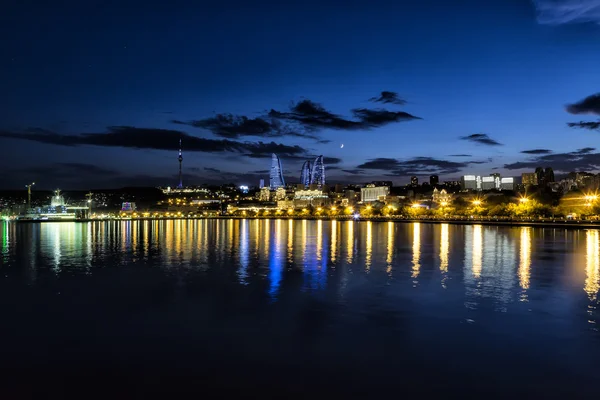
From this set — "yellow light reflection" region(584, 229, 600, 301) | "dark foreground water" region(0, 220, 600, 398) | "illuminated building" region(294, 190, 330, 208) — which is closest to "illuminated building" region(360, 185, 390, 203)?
"illuminated building" region(294, 190, 330, 208)

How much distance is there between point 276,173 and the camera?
194750 mm

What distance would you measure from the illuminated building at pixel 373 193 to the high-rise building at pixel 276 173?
107 ft

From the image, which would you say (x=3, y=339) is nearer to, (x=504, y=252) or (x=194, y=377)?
(x=194, y=377)

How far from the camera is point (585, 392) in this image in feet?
23.6

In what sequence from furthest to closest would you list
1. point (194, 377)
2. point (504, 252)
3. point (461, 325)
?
point (504, 252)
point (461, 325)
point (194, 377)

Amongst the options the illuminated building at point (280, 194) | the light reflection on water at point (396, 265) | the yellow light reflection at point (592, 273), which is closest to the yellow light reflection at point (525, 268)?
the light reflection on water at point (396, 265)

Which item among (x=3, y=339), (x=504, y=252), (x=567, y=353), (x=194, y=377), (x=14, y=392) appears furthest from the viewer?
(x=504, y=252)

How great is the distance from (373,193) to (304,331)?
16199cm

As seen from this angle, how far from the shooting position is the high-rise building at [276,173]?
7579 inches

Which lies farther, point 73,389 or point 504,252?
point 504,252

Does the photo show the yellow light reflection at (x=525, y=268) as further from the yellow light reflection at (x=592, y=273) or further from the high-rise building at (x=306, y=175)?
the high-rise building at (x=306, y=175)

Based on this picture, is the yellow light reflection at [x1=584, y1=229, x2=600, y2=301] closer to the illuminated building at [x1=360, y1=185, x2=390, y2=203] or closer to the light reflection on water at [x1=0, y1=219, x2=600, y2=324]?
the light reflection on water at [x1=0, y1=219, x2=600, y2=324]

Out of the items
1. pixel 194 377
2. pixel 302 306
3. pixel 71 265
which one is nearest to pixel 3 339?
pixel 194 377

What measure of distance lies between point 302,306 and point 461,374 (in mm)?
5638
